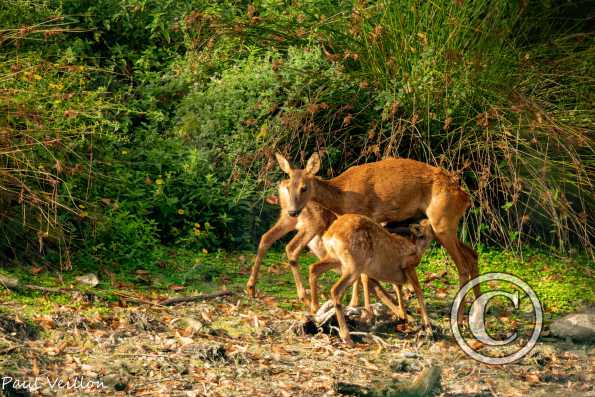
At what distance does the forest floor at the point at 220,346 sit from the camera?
710 centimetres

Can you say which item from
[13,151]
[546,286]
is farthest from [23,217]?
[546,286]

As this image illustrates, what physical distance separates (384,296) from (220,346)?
5.66 feet

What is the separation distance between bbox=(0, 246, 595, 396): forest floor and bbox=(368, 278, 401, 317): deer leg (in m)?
0.12

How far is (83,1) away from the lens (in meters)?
12.8

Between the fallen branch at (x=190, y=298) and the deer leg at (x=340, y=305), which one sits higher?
the deer leg at (x=340, y=305)

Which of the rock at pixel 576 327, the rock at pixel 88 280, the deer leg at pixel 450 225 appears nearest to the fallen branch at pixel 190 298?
the rock at pixel 88 280

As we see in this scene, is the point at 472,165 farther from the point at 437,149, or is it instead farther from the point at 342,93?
the point at 342,93

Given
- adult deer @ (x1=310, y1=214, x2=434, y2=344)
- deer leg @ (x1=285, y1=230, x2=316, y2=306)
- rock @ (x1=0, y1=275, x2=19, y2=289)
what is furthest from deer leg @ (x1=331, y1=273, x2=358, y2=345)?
rock @ (x1=0, y1=275, x2=19, y2=289)

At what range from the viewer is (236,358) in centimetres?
759

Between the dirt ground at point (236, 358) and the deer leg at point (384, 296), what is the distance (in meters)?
0.17

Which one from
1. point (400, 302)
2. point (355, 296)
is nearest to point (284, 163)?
point (355, 296)

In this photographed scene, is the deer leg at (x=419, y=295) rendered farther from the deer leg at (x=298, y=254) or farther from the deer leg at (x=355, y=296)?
the deer leg at (x=298, y=254)

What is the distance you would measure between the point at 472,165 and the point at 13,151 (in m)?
4.59

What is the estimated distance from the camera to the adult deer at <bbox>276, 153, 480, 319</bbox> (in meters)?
9.46
